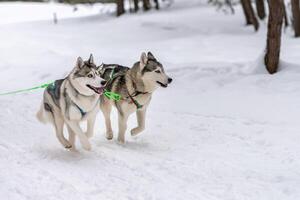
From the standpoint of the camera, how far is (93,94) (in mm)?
6152

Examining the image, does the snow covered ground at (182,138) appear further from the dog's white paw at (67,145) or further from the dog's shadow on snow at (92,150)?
the dog's white paw at (67,145)

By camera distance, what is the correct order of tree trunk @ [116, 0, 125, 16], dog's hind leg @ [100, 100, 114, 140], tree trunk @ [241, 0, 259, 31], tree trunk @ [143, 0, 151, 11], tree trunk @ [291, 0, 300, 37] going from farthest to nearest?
tree trunk @ [143, 0, 151, 11] < tree trunk @ [116, 0, 125, 16] < tree trunk @ [241, 0, 259, 31] < tree trunk @ [291, 0, 300, 37] < dog's hind leg @ [100, 100, 114, 140]

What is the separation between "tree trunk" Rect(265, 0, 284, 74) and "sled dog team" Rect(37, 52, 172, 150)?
10.7 feet

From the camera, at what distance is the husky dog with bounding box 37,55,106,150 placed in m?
5.97

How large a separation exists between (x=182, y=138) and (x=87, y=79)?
6.38 ft

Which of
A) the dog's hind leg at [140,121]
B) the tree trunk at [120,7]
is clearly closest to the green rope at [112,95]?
the dog's hind leg at [140,121]

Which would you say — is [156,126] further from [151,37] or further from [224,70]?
[151,37]

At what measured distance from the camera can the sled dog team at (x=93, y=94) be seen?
19.7 feet

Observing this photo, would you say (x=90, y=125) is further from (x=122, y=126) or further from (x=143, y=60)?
(x=143, y=60)

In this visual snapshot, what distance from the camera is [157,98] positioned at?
971 centimetres

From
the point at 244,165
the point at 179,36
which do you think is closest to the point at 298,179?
the point at 244,165

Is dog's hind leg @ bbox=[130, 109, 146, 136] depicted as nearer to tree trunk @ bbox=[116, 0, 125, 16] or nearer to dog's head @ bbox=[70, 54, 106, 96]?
dog's head @ bbox=[70, 54, 106, 96]

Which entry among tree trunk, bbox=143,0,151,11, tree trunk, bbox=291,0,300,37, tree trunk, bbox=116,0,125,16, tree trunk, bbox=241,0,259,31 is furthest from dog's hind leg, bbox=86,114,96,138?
tree trunk, bbox=143,0,151,11

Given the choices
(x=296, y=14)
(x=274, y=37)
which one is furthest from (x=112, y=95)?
(x=296, y=14)
